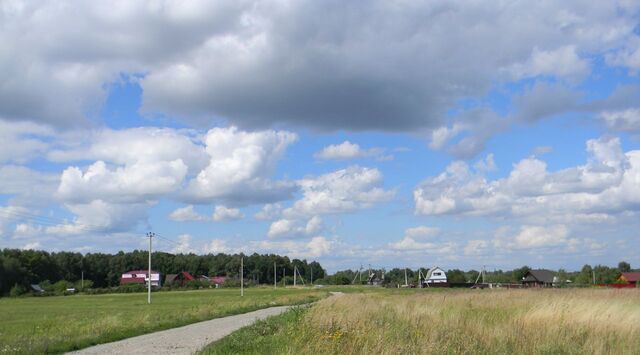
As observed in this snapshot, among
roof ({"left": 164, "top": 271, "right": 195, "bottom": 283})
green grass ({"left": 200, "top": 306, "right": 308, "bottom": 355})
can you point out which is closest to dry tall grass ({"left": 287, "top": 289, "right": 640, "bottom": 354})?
green grass ({"left": 200, "top": 306, "right": 308, "bottom": 355})

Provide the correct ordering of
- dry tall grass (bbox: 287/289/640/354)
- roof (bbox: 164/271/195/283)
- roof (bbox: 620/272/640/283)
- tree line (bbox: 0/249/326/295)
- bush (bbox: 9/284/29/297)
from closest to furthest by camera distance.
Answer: dry tall grass (bbox: 287/289/640/354) → bush (bbox: 9/284/29/297) → roof (bbox: 620/272/640/283) → tree line (bbox: 0/249/326/295) → roof (bbox: 164/271/195/283)

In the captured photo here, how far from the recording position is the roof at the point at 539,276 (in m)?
132

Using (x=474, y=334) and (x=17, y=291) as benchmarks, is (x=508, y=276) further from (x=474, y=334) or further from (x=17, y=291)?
(x=474, y=334)

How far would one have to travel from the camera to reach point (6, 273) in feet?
399

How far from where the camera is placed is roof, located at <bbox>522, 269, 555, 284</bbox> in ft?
433

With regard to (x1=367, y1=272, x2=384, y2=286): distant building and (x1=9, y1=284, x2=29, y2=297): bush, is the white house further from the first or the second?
(x1=9, y1=284, x2=29, y2=297): bush

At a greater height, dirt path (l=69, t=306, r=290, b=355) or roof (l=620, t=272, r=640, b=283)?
dirt path (l=69, t=306, r=290, b=355)

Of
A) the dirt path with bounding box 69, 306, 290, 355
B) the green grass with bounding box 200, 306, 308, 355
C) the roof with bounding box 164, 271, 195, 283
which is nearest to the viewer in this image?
the green grass with bounding box 200, 306, 308, 355

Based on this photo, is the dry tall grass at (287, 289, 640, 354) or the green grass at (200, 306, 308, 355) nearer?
the dry tall grass at (287, 289, 640, 354)

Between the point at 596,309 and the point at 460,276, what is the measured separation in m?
134

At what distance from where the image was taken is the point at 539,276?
134 meters

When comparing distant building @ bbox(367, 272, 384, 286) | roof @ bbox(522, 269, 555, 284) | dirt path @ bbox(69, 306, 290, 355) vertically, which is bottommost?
distant building @ bbox(367, 272, 384, 286)

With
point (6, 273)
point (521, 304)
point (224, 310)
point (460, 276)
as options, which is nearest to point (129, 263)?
point (6, 273)

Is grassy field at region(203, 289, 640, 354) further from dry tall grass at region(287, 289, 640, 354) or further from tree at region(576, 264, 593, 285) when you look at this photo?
tree at region(576, 264, 593, 285)
